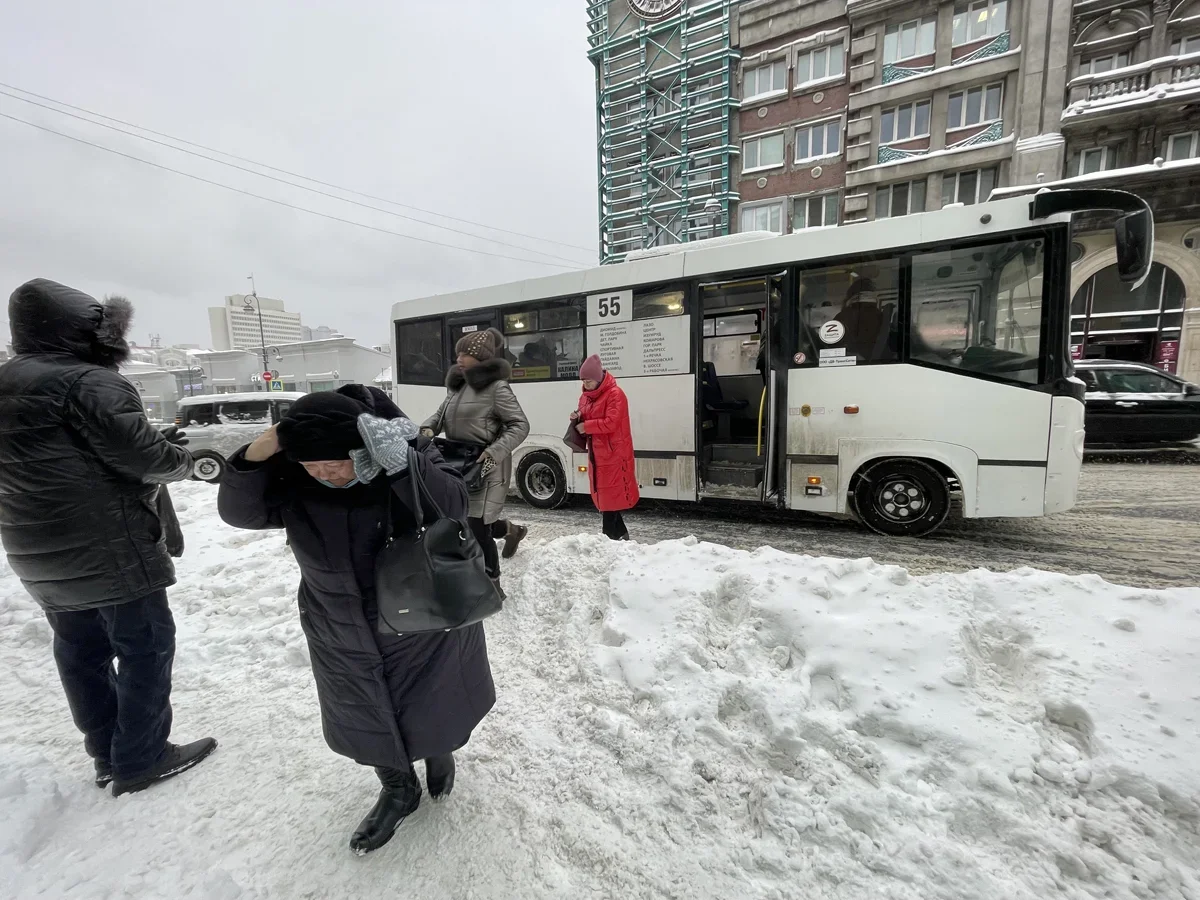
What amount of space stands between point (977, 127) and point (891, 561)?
2201 centimetres

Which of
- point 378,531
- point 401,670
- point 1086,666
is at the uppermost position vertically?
point 378,531

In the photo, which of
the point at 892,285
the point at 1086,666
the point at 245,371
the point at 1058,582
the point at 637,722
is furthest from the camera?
the point at 245,371

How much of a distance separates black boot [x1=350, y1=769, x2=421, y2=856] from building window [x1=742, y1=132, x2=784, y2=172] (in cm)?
2731

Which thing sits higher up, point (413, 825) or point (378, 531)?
point (378, 531)

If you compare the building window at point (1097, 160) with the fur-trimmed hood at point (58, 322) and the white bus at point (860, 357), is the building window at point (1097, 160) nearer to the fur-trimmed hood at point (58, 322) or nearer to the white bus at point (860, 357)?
the white bus at point (860, 357)

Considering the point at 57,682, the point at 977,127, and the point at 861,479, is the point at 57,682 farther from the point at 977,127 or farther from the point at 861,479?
the point at 977,127

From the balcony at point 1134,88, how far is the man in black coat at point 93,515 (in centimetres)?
2441

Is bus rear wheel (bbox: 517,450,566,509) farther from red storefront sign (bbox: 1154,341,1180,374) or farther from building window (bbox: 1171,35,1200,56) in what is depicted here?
building window (bbox: 1171,35,1200,56)

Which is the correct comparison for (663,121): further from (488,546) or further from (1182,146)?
(488,546)

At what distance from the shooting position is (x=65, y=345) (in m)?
2.12

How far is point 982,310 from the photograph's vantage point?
5055mm

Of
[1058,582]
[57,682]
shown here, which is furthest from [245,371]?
[1058,582]

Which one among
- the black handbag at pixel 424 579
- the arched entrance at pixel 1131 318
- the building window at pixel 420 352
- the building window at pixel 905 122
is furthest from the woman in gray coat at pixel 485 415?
the building window at pixel 905 122

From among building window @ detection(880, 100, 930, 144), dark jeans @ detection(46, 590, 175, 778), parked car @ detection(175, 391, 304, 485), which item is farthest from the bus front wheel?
building window @ detection(880, 100, 930, 144)
